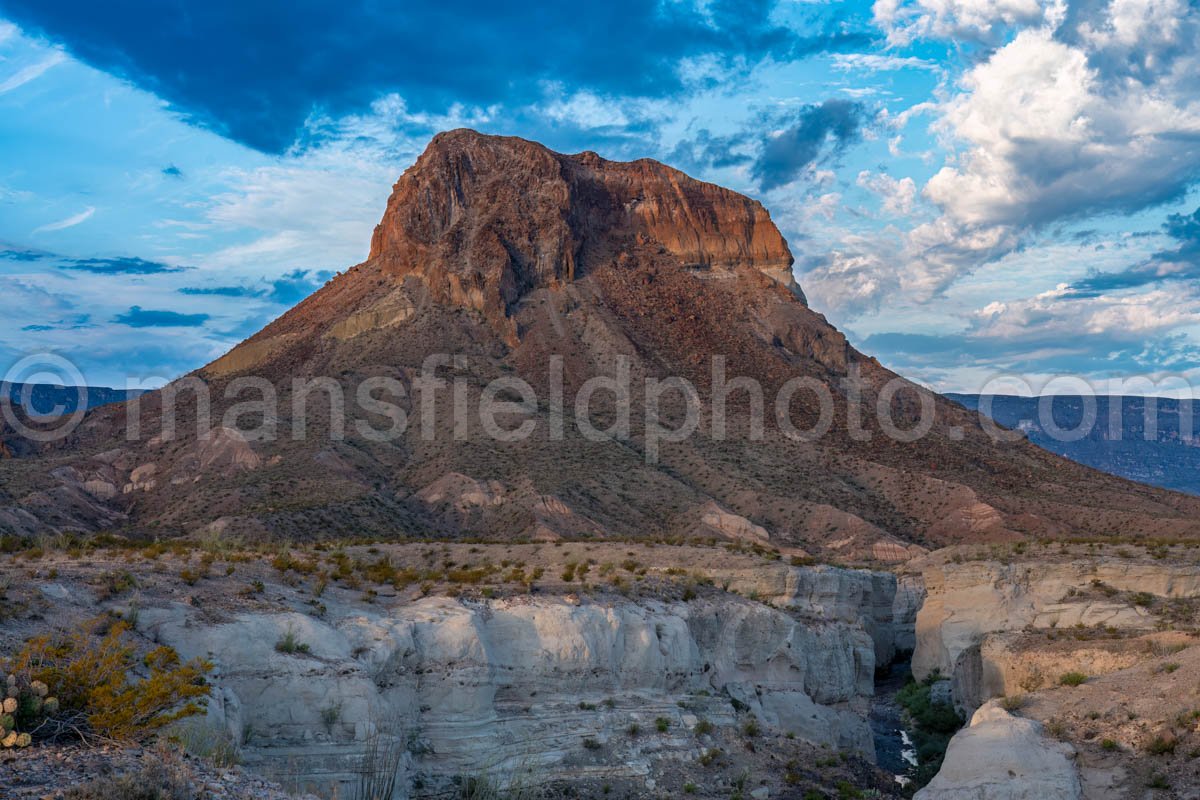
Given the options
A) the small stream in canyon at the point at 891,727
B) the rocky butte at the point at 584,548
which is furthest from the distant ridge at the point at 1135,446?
the small stream in canyon at the point at 891,727

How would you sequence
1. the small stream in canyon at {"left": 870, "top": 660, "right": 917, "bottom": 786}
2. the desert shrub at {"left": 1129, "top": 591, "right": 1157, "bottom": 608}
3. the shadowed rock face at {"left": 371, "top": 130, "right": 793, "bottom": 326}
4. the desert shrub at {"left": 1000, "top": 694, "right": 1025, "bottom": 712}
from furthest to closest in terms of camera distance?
the shadowed rock face at {"left": 371, "top": 130, "right": 793, "bottom": 326}, the desert shrub at {"left": 1129, "top": 591, "right": 1157, "bottom": 608}, the small stream in canyon at {"left": 870, "top": 660, "right": 917, "bottom": 786}, the desert shrub at {"left": 1000, "top": 694, "right": 1025, "bottom": 712}

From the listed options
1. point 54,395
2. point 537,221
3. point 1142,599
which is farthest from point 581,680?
point 54,395

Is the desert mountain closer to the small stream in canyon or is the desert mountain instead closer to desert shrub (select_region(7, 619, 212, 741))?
the small stream in canyon

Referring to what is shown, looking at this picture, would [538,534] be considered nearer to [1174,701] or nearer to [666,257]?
[1174,701]

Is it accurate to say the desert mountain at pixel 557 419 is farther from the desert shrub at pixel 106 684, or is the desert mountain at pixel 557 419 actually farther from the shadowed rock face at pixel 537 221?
the desert shrub at pixel 106 684

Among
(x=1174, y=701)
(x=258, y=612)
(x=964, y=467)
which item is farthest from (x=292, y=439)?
(x=1174, y=701)

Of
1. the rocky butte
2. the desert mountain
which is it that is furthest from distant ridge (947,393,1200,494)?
the rocky butte
